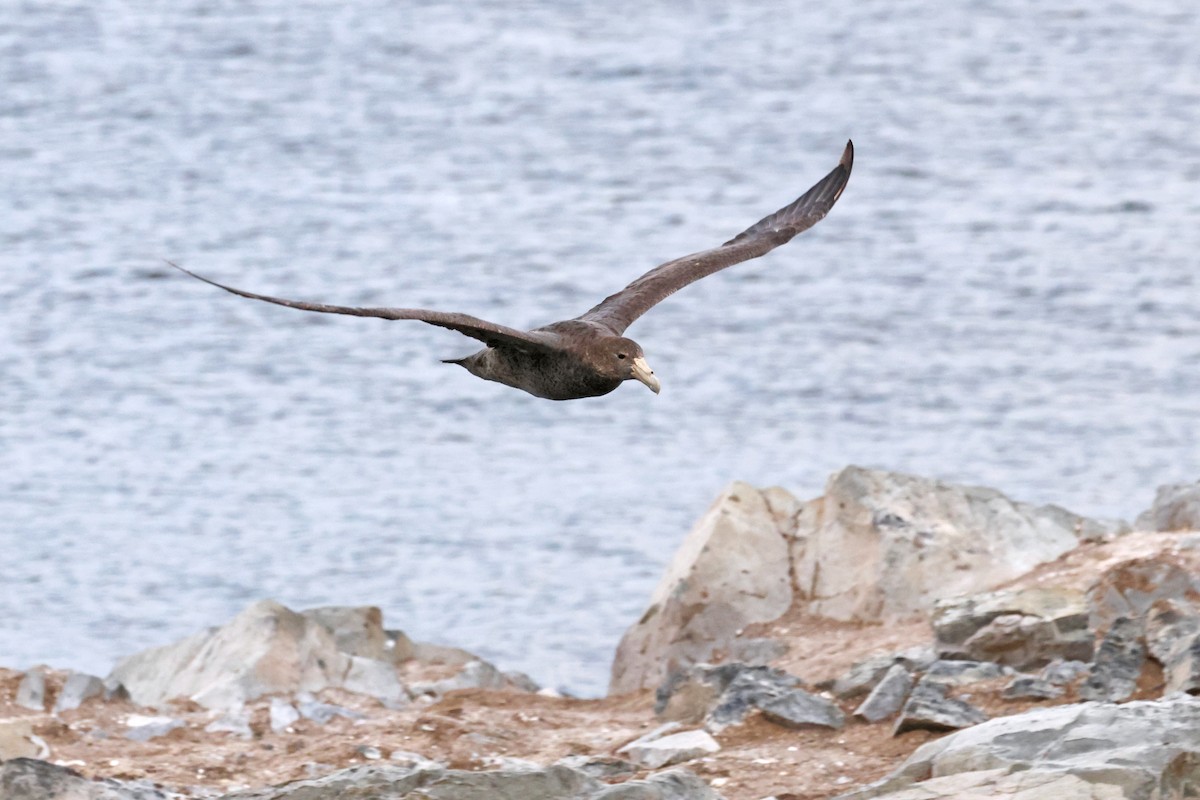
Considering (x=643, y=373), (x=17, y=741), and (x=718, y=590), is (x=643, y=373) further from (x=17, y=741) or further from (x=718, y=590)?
(x=17, y=741)

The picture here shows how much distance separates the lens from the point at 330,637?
13258mm

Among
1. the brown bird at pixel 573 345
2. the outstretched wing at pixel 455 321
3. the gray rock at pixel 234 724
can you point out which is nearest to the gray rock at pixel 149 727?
the gray rock at pixel 234 724

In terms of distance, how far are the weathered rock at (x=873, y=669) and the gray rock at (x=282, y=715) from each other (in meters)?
3.02

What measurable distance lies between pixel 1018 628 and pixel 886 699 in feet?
2.92

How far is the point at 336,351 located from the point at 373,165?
22.0 feet

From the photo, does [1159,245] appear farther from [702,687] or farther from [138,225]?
[702,687]

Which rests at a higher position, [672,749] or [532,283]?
[532,283]

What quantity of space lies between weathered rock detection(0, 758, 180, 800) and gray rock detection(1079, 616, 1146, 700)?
4625 mm

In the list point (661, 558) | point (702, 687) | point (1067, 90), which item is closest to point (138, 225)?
point (661, 558)

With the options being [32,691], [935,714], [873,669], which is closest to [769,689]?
[873,669]

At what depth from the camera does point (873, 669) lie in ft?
37.7

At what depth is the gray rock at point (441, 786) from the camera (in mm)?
8656

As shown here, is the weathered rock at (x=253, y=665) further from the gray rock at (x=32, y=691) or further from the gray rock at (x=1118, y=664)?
the gray rock at (x=1118, y=664)

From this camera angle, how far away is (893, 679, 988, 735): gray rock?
34.3ft
